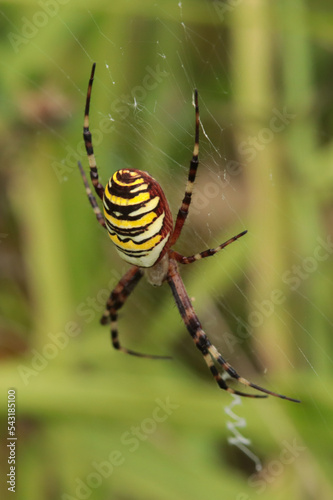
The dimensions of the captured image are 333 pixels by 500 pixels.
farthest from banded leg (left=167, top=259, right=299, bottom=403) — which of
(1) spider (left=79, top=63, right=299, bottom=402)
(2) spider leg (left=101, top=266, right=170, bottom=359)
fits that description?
(2) spider leg (left=101, top=266, right=170, bottom=359)

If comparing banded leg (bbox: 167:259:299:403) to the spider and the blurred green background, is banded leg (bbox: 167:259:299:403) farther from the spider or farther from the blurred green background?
the blurred green background

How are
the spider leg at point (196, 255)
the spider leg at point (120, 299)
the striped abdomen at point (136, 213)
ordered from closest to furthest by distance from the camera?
the striped abdomen at point (136, 213), the spider leg at point (196, 255), the spider leg at point (120, 299)

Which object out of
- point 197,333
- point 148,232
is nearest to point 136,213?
point 148,232

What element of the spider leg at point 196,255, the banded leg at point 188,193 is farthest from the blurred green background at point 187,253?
the banded leg at point 188,193

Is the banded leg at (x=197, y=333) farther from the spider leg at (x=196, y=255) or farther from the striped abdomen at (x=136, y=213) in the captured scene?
the striped abdomen at (x=136, y=213)

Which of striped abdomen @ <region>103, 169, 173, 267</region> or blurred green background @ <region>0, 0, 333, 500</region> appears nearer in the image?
striped abdomen @ <region>103, 169, 173, 267</region>

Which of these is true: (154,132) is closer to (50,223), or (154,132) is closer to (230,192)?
(230,192)

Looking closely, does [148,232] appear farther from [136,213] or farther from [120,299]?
[120,299]

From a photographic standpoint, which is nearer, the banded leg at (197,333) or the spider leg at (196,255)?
the spider leg at (196,255)
